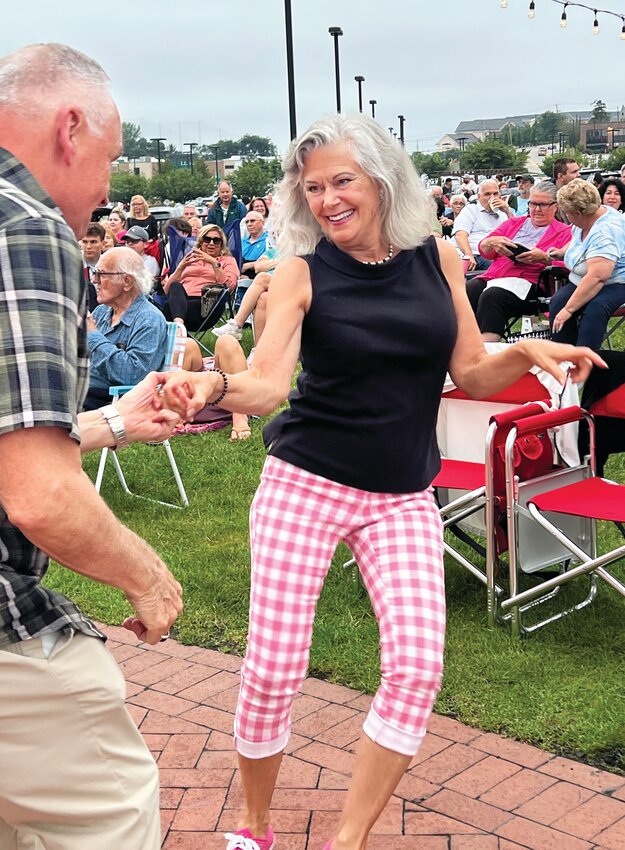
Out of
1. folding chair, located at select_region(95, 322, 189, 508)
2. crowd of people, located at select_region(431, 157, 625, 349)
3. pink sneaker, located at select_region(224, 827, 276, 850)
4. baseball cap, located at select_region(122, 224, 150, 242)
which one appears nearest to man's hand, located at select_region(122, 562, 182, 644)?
pink sneaker, located at select_region(224, 827, 276, 850)

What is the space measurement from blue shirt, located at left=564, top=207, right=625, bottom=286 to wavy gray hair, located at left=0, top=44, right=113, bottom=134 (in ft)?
23.6

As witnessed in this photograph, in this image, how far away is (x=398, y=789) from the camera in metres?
3.46

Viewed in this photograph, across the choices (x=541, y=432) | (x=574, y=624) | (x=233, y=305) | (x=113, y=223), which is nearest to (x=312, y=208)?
(x=541, y=432)

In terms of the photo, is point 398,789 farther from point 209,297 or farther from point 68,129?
point 209,297

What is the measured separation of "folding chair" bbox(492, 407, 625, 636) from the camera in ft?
14.4

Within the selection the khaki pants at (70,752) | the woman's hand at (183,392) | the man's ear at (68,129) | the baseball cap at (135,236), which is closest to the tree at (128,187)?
the baseball cap at (135,236)

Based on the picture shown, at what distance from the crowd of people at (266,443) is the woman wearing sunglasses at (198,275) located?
8.87 meters

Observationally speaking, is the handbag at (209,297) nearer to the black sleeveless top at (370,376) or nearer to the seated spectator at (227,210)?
the seated spectator at (227,210)

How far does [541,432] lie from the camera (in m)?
4.87

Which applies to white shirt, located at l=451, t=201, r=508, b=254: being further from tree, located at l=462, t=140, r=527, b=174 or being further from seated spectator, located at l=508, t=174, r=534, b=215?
tree, located at l=462, t=140, r=527, b=174

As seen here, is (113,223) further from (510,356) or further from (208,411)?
(510,356)

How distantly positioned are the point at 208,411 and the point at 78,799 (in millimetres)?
7143

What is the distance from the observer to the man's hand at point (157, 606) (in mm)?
2135

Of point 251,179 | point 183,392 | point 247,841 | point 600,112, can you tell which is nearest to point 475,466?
point 247,841
